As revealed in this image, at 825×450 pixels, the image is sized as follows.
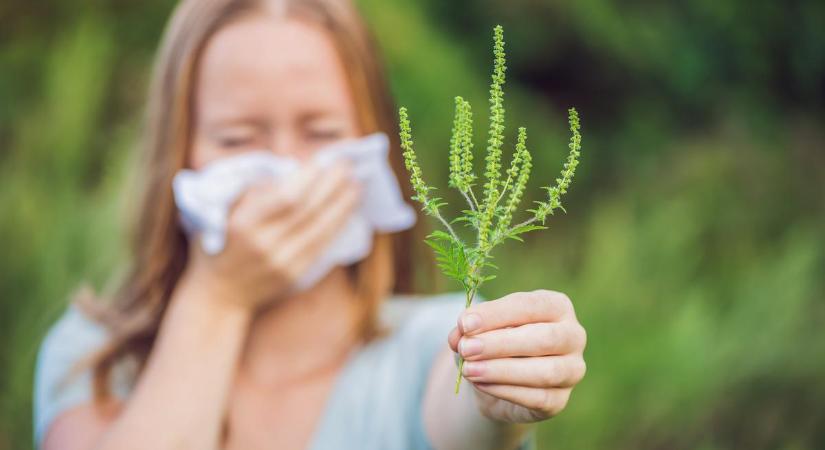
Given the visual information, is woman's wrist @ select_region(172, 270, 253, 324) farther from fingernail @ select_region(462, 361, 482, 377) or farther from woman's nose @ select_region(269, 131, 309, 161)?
fingernail @ select_region(462, 361, 482, 377)

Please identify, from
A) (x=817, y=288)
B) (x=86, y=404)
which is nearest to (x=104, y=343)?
(x=86, y=404)

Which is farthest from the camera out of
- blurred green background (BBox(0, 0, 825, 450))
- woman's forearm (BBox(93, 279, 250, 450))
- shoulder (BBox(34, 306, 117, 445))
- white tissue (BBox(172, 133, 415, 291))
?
blurred green background (BBox(0, 0, 825, 450))

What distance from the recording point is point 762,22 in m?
3.98

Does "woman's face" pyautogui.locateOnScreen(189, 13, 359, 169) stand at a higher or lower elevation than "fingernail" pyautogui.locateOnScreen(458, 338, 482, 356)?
higher

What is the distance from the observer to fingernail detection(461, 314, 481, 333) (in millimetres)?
770

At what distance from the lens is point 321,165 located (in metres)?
1.43

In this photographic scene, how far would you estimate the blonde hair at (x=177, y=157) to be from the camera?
150 cm

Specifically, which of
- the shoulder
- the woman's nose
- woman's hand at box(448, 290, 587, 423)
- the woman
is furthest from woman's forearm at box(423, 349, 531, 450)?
the shoulder

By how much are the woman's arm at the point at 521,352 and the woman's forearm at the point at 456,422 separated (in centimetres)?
8

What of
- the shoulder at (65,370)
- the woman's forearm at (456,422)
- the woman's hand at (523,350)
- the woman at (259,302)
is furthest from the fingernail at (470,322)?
the shoulder at (65,370)

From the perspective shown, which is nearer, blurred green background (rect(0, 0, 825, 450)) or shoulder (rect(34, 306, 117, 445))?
shoulder (rect(34, 306, 117, 445))

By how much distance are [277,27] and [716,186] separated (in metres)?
2.84

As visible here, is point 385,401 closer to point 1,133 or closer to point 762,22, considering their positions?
point 1,133

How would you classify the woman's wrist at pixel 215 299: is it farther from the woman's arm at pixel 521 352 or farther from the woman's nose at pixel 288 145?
the woman's arm at pixel 521 352
